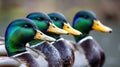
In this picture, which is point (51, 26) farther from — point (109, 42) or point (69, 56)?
point (109, 42)

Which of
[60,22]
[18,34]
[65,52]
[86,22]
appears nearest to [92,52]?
[86,22]

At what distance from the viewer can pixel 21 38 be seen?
575cm

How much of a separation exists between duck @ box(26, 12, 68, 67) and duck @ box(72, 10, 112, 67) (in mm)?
607

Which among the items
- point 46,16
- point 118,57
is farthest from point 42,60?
point 118,57

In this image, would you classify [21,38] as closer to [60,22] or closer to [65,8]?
[60,22]

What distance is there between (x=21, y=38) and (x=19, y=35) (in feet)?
0.10

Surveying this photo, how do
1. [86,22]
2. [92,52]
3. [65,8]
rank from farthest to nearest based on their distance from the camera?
[65,8], [86,22], [92,52]

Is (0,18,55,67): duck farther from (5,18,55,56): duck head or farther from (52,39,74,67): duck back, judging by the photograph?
(52,39,74,67): duck back

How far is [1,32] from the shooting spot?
12383mm

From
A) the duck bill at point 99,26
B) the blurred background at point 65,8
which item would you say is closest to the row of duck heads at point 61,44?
the duck bill at point 99,26

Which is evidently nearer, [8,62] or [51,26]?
Result: [8,62]

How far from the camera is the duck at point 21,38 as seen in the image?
5.55 metres

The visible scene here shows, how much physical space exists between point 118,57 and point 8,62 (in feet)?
18.5

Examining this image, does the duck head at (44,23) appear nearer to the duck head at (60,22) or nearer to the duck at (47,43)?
the duck at (47,43)
